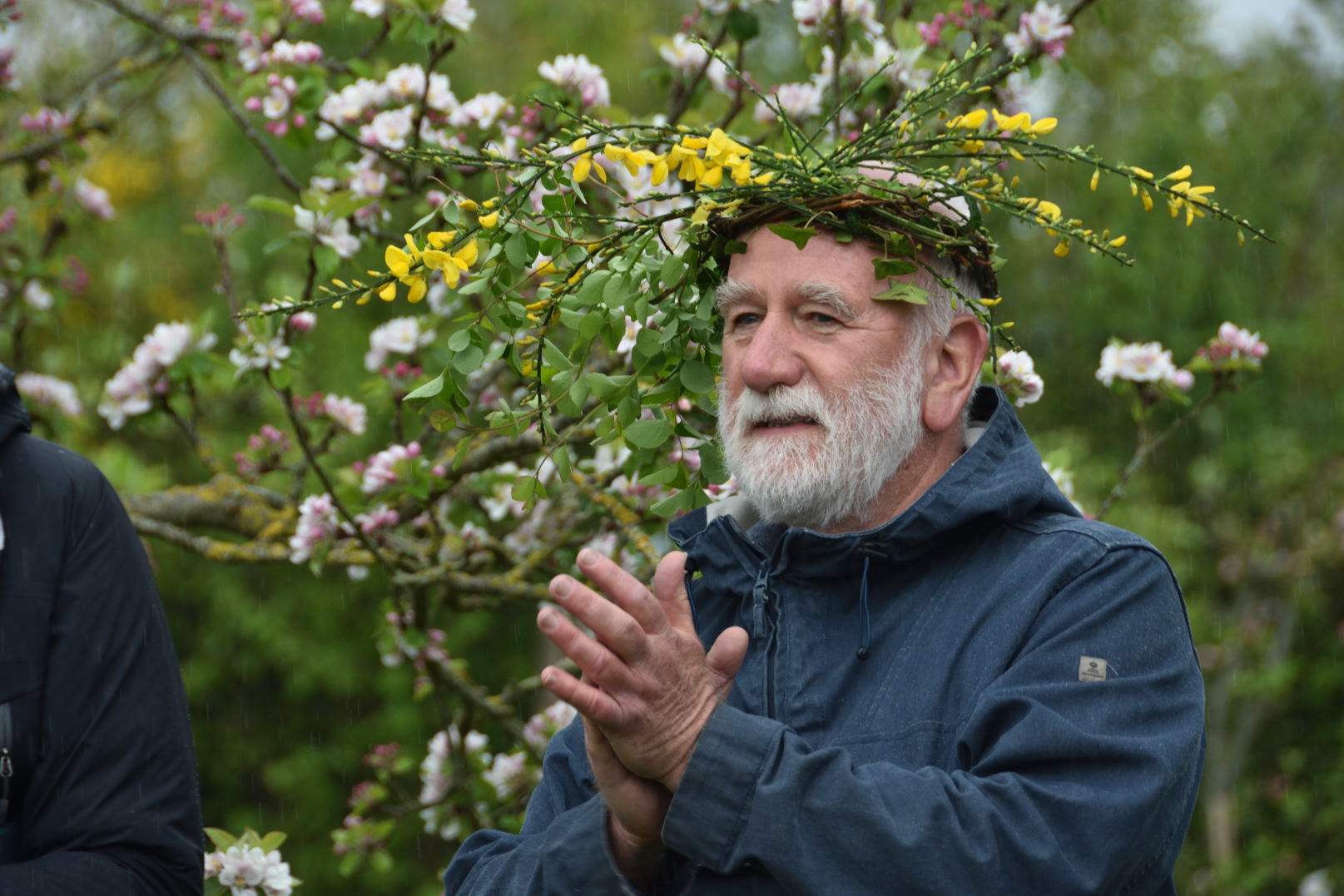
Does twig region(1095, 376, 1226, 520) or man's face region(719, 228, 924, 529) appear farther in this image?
twig region(1095, 376, 1226, 520)

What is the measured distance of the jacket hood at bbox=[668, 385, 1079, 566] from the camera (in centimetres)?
212

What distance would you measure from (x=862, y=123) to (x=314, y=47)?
1.45 metres

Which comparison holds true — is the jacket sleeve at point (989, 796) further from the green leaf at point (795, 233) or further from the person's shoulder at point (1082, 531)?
the green leaf at point (795, 233)

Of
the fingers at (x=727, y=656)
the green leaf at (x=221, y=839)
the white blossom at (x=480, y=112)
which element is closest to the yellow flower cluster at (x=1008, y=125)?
the fingers at (x=727, y=656)

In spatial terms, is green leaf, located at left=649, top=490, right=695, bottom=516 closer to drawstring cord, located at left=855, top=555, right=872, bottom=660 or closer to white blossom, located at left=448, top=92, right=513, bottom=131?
drawstring cord, located at left=855, top=555, right=872, bottom=660

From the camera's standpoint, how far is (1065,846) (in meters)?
1.78

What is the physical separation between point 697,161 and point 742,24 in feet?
5.85

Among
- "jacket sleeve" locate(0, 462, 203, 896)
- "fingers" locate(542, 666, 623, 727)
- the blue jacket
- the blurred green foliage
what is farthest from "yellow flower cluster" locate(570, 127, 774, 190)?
the blurred green foliage

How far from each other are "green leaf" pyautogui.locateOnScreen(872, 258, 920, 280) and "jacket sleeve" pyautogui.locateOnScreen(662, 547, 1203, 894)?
63 cm

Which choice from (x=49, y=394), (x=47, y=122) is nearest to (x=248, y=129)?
(x=47, y=122)

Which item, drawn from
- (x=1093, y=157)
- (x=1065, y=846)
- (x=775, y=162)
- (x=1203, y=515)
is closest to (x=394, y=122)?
(x=775, y=162)

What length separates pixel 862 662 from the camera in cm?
215

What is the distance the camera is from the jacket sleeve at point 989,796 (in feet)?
5.79

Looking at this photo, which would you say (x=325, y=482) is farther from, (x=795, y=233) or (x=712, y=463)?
(x=795, y=233)
